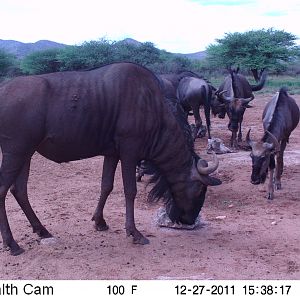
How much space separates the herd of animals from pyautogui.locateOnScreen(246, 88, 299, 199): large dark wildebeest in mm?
2082

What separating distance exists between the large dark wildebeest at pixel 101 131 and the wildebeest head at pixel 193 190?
1cm

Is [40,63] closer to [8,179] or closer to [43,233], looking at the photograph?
[43,233]

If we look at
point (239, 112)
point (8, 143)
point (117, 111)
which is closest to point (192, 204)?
point (117, 111)

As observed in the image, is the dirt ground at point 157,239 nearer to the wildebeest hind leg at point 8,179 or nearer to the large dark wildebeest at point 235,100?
the wildebeest hind leg at point 8,179

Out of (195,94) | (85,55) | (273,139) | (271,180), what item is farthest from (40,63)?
(273,139)

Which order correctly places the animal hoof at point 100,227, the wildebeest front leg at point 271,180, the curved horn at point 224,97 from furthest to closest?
the curved horn at point 224,97, the wildebeest front leg at point 271,180, the animal hoof at point 100,227

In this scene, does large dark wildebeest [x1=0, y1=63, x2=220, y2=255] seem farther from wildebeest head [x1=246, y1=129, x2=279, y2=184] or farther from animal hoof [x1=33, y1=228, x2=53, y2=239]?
wildebeest head [x1=246, y1=129, x2=279, y2=184]

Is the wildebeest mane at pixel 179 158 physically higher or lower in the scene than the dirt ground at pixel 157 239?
higher

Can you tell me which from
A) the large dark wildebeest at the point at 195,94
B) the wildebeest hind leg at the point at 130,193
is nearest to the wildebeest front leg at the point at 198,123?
the large dark wildebeest at the point at 195,94

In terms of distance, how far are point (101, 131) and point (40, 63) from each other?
34379mm

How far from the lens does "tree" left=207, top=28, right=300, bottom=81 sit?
3681 cm

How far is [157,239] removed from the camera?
626 cm

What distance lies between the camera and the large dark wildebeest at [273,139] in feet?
26.2
